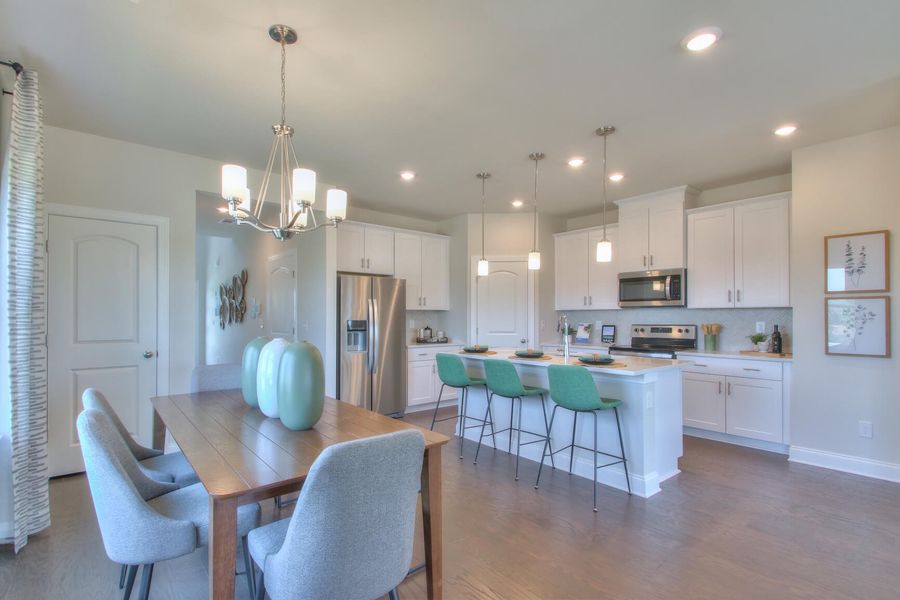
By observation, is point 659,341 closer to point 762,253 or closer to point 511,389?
point 762,253

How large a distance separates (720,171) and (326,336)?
4188mm

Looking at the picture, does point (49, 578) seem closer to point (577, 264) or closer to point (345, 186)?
point (345, 186)

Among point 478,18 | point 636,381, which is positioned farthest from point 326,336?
point 478,18

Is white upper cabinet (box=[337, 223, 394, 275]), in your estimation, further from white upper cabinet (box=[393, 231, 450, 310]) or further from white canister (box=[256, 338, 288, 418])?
white canister (box=[256, 338, 288, 418])

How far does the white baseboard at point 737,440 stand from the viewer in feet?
12.7

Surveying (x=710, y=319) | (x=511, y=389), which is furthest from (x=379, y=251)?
(x=710, y=319)

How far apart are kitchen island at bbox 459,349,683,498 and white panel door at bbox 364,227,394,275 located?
2.26 metres

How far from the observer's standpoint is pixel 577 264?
18.6ft

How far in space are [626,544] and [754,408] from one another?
94.8 inches

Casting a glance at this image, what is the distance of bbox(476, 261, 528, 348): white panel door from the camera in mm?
5727

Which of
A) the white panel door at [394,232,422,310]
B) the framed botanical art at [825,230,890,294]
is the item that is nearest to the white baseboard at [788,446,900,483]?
the framed botanical art at [825,230,890,294]

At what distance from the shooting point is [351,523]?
123 centimetres

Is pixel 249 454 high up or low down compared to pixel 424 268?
down

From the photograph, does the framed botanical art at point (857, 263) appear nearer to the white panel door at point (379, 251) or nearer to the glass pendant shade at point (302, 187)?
the glass pendant shade at point (302, 187)
